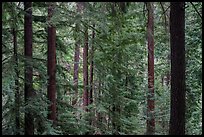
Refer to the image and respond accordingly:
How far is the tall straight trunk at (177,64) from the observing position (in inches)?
249

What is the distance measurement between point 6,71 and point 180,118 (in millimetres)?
3796

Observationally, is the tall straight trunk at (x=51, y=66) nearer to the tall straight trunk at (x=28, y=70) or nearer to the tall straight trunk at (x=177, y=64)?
the tall straight trunk at (x=28, y=70)

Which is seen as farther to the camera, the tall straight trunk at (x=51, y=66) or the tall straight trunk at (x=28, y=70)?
the tall straight trunk at (x=51, y=66)

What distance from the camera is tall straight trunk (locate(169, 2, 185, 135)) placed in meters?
6.32

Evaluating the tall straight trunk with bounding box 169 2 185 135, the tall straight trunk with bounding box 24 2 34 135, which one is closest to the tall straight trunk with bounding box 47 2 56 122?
the tall straight trunk with bounding box 24 2 34 135

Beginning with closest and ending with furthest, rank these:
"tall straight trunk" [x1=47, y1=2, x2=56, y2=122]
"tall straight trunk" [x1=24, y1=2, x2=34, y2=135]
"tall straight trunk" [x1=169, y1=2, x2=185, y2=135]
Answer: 1. "tall straight trunk" [x1=169, y1=2, x2=185, y2=135]
2. "tall straight trunk" [x1=24, y1=2, x2=34, y2=135]
3. "tall straight trunk" [x1=47, y1=2, x2=56, y2=122]

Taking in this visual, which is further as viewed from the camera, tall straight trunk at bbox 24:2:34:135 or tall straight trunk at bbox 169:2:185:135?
tall straight trunk at bbox 24:2:34:135

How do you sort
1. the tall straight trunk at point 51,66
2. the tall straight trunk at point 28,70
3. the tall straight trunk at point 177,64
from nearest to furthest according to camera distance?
the tall straight trunk at point 177,64 < the tall straight trunk at point 28,70 < the tall straight trunk at point 51,66

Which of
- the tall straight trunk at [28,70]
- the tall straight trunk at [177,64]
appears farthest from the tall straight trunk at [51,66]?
the tall straight trunk at [177,64]

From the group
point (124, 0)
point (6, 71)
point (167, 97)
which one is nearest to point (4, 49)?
point (6, 71)

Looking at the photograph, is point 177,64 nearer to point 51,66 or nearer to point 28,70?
point 28,70

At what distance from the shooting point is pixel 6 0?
6664 mm

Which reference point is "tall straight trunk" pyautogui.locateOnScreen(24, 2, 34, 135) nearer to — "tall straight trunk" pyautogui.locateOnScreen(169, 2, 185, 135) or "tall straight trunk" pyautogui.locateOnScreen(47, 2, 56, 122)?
"tall straight trunk" pyautogui.locateOnScreen(47, 2, 56, 122)

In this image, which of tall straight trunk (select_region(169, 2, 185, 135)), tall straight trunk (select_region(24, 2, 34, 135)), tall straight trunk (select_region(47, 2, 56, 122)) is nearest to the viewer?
tall straight trunk (select_region(169, 2, 185, 135))
